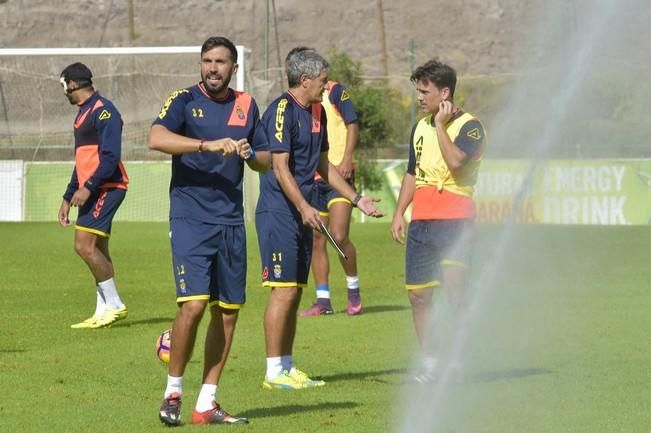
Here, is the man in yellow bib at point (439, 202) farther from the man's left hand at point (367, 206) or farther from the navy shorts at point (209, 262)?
the navy shorts at point (209, 262)

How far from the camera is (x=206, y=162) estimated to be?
7.54 m

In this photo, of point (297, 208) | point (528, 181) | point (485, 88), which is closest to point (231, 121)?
point (297, 208)

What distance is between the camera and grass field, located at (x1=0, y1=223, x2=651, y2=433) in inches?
305

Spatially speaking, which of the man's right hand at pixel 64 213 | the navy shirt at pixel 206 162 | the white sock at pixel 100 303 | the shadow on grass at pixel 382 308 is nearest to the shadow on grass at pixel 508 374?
the navy shirt at pixel 206 162

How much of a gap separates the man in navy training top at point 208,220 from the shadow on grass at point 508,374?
2.09 m

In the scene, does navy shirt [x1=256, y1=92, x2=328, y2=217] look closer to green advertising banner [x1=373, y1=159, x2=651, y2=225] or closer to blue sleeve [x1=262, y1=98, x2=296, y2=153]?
blue sleeve [x1=262, y1=98, x2=296, y2=153]

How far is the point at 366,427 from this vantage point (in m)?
7.45

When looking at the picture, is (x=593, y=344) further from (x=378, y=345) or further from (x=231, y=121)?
(x=231, y=121)

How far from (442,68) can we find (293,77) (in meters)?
1.06

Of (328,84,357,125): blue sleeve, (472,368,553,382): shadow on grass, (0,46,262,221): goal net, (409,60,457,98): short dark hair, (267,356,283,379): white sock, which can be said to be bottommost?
(472,368,553,382): shadow on grass

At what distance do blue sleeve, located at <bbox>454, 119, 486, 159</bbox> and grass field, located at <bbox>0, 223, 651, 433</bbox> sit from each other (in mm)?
566

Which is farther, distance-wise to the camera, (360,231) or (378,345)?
(360,231)

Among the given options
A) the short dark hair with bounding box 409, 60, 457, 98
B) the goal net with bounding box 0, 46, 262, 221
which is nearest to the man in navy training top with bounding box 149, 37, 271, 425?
the short dark hair with bounding box 409, 60, 457, 98

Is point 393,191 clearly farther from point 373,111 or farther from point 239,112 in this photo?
point 239,112
